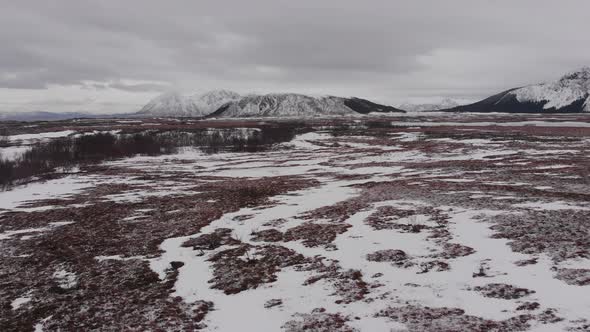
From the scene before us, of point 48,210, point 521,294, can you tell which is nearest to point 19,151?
point 48,210

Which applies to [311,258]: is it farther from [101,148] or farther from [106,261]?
[101,148]

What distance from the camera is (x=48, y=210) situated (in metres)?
33.5

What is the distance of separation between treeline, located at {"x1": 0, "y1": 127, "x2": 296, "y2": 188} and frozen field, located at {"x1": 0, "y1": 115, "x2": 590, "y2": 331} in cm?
3992

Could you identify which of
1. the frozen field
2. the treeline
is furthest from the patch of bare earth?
the treeline

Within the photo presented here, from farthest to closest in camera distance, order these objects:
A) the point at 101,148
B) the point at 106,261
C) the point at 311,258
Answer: the point at 101,148
the point at 106,261
the point at 311,258

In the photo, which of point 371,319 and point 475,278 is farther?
point 475,278

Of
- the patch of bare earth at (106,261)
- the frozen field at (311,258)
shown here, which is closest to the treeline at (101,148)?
the patch of bare earth at (106,261)

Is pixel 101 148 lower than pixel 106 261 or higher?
higher

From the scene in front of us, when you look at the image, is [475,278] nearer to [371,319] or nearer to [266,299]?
[371,319]

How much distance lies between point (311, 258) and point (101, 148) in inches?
4011

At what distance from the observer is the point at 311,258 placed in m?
18.7

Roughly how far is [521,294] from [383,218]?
11.9 m

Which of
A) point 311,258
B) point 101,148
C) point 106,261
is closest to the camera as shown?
point 311,258

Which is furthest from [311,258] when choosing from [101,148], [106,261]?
[101,148]
